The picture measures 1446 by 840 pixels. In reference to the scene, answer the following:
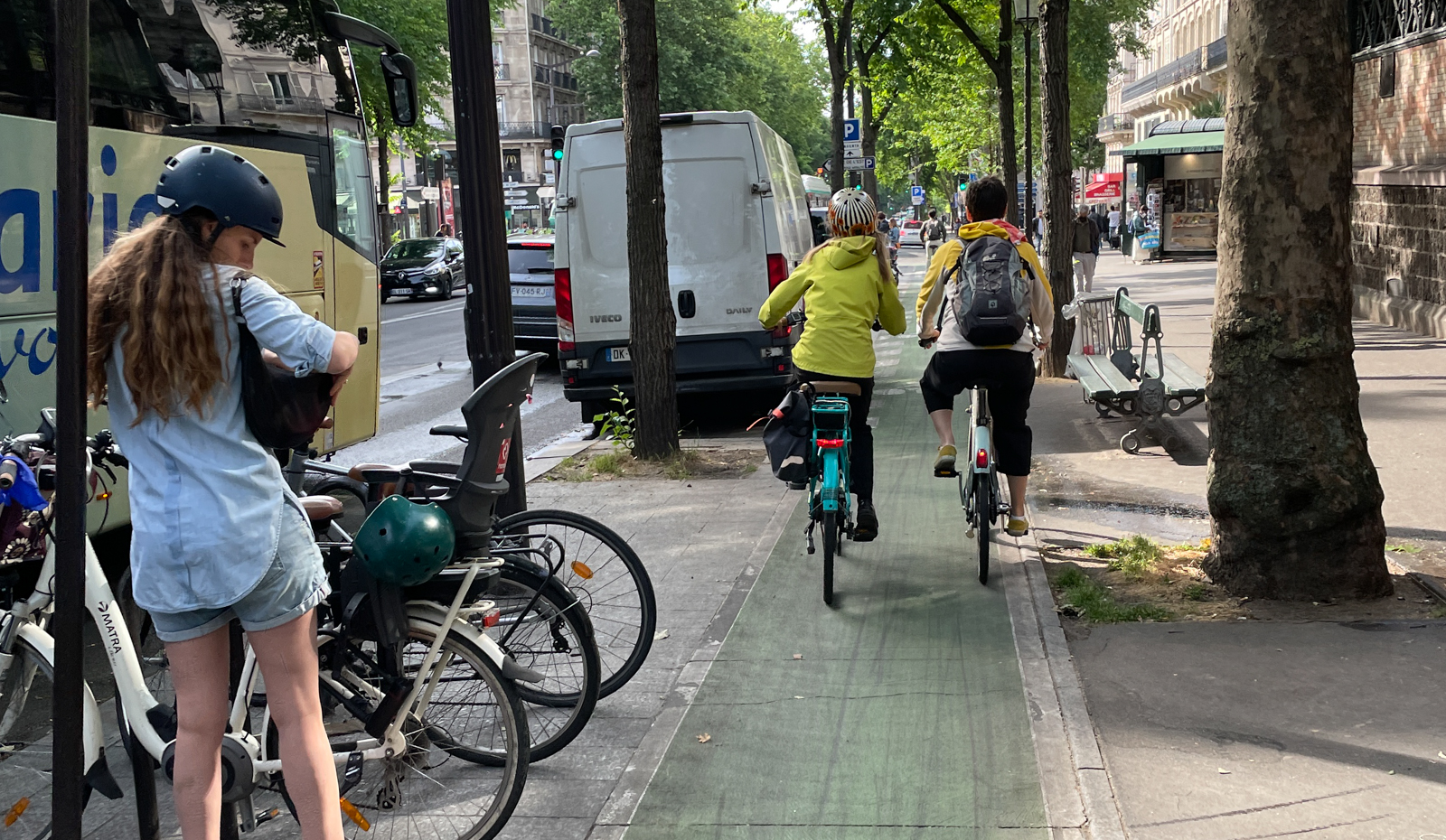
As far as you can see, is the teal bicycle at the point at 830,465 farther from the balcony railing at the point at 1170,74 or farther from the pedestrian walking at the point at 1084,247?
the balcony railing at the point at 1170,74

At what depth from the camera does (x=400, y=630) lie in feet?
11.6

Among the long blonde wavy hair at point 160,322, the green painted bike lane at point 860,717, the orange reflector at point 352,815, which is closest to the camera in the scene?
the long blonde wavy hair at point 160,322

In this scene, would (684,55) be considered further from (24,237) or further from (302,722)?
(302,722)

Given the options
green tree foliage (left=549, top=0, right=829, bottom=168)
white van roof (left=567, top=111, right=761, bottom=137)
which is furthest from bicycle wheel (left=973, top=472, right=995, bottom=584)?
green tree foliage (left=549, top=0, right=829, bottom=168)

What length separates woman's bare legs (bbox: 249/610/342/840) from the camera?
2.98 meters

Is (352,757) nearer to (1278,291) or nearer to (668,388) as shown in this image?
(1278,291)

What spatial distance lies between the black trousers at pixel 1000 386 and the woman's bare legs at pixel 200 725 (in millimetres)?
4090

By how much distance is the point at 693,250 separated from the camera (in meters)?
11.6

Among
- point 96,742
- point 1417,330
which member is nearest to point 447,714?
point 96,742

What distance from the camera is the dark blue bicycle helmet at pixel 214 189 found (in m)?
2.79

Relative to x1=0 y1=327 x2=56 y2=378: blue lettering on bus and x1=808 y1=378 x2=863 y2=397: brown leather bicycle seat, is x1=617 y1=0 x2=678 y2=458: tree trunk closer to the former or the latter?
x1=808 y1=378 x2=863 y2=397: brown leather bicycle seat

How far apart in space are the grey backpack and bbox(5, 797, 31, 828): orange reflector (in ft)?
13.9

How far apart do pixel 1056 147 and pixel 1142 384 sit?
4.71 m

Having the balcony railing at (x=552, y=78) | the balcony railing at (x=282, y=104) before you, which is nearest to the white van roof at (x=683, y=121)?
the balcony railing at (x=282, y=104)
